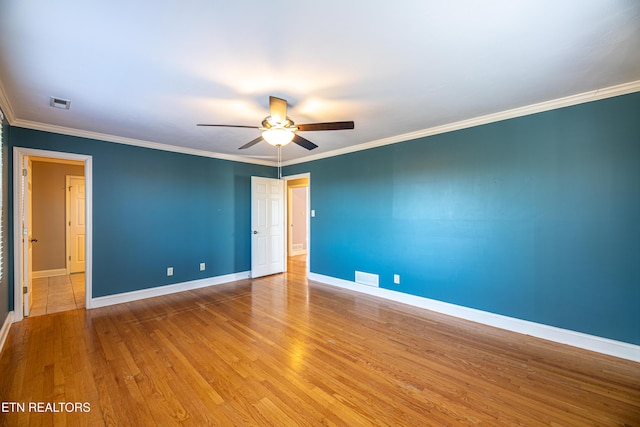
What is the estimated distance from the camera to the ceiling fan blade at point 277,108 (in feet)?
7.95

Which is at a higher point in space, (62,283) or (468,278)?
(468,278)

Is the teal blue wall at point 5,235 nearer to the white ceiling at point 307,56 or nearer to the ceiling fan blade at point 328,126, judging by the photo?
the white ceiling at point 307,56

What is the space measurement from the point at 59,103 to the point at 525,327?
18.6 ft

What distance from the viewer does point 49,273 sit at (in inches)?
219

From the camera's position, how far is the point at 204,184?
4930 mm

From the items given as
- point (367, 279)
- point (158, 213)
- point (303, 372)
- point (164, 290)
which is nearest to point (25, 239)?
point (158, 213)

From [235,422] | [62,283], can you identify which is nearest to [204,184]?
[62,283]

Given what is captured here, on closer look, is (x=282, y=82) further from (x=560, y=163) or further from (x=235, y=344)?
(x=560, y=163)

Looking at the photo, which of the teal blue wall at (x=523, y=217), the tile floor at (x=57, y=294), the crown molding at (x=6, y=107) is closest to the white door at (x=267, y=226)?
the teal blue wall at (x=523, y=217)

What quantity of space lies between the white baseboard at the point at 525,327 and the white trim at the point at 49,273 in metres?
6.69

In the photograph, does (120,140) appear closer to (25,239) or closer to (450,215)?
(25,239)

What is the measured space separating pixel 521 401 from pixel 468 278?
1.60 m

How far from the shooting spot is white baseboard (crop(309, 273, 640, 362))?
2.48 m

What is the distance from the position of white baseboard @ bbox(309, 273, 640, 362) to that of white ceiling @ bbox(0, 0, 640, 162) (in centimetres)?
245
